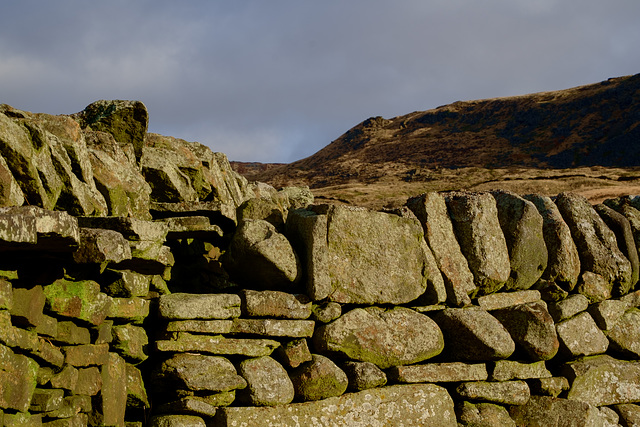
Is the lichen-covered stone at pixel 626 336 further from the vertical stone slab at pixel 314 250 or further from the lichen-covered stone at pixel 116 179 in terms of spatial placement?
the lichen-covered stone at pixel 116 179

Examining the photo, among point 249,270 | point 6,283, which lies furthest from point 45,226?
point 249,270

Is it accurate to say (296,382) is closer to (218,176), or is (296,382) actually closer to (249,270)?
(249,270)

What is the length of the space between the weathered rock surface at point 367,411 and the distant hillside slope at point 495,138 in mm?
48358

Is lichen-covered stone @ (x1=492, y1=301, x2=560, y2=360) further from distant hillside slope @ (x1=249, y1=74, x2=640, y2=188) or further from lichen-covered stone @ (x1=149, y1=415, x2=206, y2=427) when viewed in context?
distant hillside slope @ (x1=249, y1=74, x2=640, y2=188)

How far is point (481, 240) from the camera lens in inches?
351

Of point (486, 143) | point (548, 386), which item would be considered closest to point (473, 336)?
point (548, 386)

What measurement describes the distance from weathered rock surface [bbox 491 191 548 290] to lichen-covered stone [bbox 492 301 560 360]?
2.02 feet

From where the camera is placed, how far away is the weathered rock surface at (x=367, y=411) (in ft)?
22.0

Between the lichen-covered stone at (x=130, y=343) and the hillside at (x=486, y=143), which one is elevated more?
the hillside at (x=486, y=143)

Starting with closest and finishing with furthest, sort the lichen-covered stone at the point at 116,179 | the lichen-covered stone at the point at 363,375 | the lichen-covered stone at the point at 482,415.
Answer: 1. the lichen-covered stone at the point at 363,375
2. the lichen-covered stone at the point at 116,179
3. the lichen-covered stone at the point at 482,415

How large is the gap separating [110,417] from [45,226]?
7.81 feet

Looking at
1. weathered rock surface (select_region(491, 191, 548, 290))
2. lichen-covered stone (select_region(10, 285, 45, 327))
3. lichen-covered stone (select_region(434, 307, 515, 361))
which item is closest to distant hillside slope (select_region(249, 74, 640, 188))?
weathered rock surface (select_region(491, 191, 548, 290))

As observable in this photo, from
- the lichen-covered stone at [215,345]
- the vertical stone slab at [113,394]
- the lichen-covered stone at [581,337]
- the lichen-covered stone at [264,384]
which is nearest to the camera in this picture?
the vertical stone slab at [113,394]

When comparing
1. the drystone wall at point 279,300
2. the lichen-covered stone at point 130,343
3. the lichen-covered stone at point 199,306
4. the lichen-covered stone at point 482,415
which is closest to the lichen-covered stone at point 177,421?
the drystone wall at point 279,300
